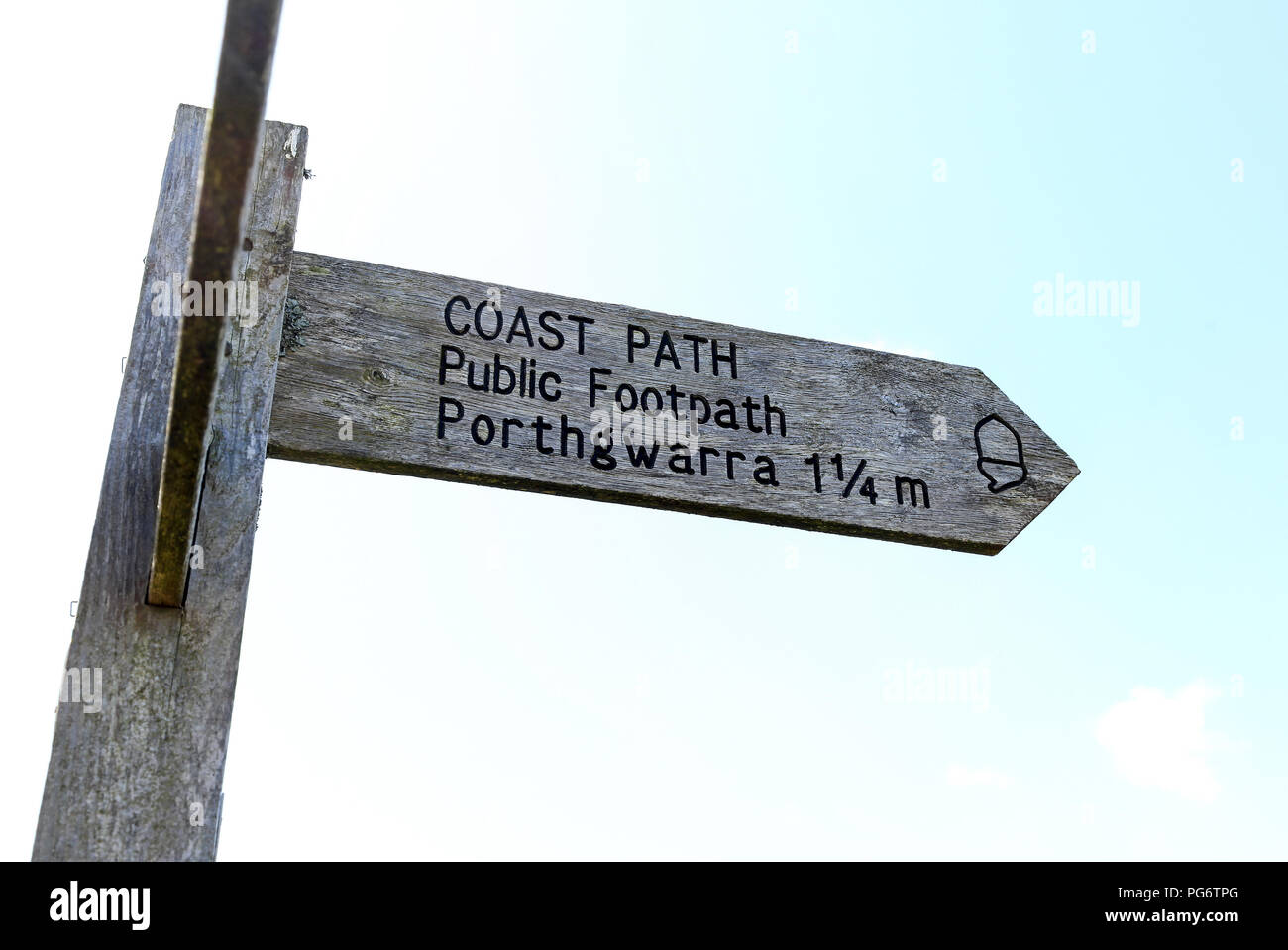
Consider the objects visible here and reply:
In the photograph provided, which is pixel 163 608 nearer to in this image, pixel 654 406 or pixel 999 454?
pixel 654 406

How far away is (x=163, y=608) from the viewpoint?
157 centimetres


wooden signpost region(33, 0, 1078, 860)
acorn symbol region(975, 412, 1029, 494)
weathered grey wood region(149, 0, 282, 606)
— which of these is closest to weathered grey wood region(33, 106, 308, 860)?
wooden signpost region(33, 0, 1078, 860)

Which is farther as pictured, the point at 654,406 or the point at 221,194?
the point at 654,406

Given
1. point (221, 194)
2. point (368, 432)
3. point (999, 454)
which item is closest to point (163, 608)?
point (368, 432)

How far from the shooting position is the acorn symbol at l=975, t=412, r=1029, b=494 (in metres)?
2.26

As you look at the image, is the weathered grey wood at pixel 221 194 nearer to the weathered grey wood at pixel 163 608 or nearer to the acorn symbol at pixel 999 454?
the weathered grey wood at pixel 163 608

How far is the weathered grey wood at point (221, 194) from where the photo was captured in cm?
102

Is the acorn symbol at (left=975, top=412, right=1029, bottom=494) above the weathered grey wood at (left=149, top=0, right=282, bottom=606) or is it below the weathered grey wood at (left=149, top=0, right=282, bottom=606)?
above

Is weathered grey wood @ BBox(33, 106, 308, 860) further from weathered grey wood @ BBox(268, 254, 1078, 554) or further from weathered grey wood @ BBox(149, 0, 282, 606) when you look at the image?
weathered grey wood @ BBox(149, 0, 282, 606)

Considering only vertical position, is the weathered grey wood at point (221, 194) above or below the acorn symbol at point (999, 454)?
below

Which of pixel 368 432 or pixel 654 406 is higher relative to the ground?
pixel 654 406

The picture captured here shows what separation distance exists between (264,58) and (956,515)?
159 centimetres

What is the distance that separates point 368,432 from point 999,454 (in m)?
1.31

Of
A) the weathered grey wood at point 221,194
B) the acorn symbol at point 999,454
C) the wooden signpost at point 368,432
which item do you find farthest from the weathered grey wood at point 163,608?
the acorn symbol at point 999,454
